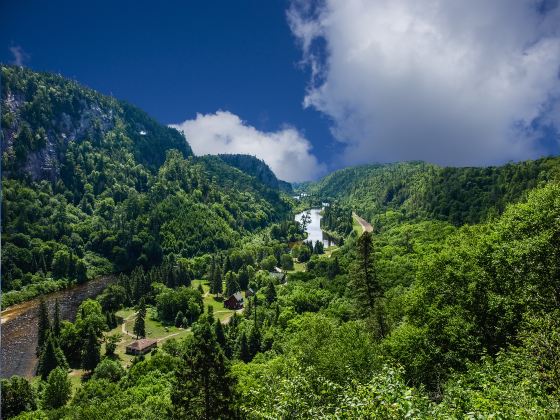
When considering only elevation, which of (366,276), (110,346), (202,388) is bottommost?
(202,388)

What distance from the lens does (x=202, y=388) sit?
4159 cm

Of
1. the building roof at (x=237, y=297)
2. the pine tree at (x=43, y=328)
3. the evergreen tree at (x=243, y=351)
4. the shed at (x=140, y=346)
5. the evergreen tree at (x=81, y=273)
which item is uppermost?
the evergreen tree at (x=81, y=273)

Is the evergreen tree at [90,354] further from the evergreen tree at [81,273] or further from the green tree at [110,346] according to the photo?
the evergreen tree at [81,273]

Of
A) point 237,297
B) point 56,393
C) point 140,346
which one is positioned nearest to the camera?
point 56,393

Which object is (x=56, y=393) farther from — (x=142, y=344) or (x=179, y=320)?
(x=179, y=320)

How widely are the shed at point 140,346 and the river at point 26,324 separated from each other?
2089 cm

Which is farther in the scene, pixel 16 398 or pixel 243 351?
pixel 243 351

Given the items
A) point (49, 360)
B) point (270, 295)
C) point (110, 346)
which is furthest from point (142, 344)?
point (270, 295)

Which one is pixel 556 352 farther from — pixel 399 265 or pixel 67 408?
pixel 399 265

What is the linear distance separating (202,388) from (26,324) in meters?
114

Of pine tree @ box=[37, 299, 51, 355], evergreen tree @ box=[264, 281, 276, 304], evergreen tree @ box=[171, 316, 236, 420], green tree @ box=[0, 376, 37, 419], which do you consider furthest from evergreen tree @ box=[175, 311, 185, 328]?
evergreen tree @ box=[171, 316, 236, 420]

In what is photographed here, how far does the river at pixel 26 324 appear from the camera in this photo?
99.6m

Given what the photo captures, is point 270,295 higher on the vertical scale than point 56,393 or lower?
higher

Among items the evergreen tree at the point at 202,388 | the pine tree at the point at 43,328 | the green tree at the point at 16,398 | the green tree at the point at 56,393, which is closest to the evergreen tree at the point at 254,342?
the green tree at the point at 56,393
